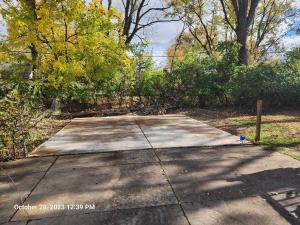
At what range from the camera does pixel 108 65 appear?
1173 centimetres

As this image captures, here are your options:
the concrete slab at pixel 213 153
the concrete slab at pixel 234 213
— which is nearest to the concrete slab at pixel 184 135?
the concrete slab at pixel 213 153

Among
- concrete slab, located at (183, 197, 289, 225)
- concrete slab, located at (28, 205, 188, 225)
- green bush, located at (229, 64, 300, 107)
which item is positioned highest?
green bush, located at (229, 64, 300, 107)

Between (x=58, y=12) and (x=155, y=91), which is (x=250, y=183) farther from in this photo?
(x=155, y=91)

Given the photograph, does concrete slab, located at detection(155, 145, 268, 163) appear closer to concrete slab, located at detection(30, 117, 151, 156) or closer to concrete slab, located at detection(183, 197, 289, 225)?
concrete slab, located at detection(30, 117, 151, 156)

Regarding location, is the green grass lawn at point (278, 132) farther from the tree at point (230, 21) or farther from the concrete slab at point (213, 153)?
the tree at point (230, 21)

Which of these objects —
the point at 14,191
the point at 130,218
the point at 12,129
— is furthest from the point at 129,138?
the point at 130,218

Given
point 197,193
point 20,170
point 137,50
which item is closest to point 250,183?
point 197,193

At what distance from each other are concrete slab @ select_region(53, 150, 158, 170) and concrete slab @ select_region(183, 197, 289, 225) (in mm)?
1835

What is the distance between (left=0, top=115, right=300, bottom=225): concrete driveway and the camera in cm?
314

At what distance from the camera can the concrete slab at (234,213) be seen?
9.78 ft

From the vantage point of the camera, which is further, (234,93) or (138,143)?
(234,93)

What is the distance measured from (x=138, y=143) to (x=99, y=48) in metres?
6.16

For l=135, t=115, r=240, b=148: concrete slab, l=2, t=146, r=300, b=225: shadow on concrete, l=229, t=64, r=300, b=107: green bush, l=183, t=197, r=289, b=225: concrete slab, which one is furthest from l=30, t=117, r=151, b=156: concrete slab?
l=229, t=64, r=300, b=107: green bush

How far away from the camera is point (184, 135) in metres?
7.14
